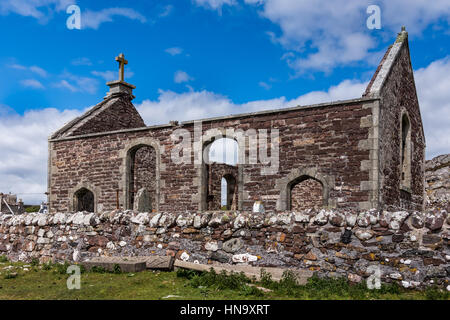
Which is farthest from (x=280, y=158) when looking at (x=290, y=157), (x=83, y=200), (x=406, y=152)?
(x=83, y=200)

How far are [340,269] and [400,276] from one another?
77 cm

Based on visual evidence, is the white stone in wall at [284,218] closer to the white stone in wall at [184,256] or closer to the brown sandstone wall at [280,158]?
the white stone in wall at [184,256]

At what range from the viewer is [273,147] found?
13.0 metres

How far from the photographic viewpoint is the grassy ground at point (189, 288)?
4988mm

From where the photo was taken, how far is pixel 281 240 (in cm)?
610

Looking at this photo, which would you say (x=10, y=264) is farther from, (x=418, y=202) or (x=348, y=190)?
(x=418, y=202)

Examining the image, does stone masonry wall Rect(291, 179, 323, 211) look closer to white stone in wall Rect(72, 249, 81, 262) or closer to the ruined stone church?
the ruined stone church

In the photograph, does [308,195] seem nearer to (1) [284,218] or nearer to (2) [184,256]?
(2) [184,256]

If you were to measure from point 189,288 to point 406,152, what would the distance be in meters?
12.5

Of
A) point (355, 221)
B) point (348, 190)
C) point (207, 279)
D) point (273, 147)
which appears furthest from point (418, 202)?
point (207, 279)

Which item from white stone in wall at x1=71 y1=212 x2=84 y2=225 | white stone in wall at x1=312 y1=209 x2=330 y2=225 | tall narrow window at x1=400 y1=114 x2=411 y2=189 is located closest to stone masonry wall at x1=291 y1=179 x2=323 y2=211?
tall narrow window at x1=400 y1=114 x2=411 y2=189

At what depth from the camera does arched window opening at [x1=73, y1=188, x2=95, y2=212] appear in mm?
17438

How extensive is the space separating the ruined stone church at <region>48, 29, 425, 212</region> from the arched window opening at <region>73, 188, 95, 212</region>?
0.05m

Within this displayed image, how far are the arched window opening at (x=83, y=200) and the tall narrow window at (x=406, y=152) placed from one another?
42.4ft
